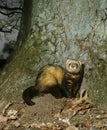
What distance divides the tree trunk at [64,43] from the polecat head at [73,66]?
163 millimetres

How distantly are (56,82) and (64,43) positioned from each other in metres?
0.51

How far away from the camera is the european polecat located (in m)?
Result: 6.01

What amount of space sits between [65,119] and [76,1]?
150 cm

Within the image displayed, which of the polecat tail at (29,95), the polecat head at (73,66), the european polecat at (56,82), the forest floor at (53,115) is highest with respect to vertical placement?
the polecat head at (73,66)

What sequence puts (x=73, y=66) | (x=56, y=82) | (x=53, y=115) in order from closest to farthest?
(x=53, y=115) → (x=73, y=66) → (x=56, y=82)

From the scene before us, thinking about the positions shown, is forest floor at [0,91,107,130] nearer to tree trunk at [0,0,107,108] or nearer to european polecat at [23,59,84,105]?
european polecat at [23,59,84,105]

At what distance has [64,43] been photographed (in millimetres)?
6160

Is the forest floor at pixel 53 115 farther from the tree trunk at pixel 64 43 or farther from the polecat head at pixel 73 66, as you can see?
the polecat head at pixel 73 66

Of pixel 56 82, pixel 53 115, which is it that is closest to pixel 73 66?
pixel 56 82

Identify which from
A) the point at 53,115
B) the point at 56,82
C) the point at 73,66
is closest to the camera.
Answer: the point at 53,115

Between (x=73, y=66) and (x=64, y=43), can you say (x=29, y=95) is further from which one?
(x=64, y=43)

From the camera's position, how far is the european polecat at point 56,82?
601 centimetres

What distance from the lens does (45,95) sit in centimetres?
608

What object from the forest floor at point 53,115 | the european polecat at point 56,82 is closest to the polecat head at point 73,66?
the european polecat at point 56,82
